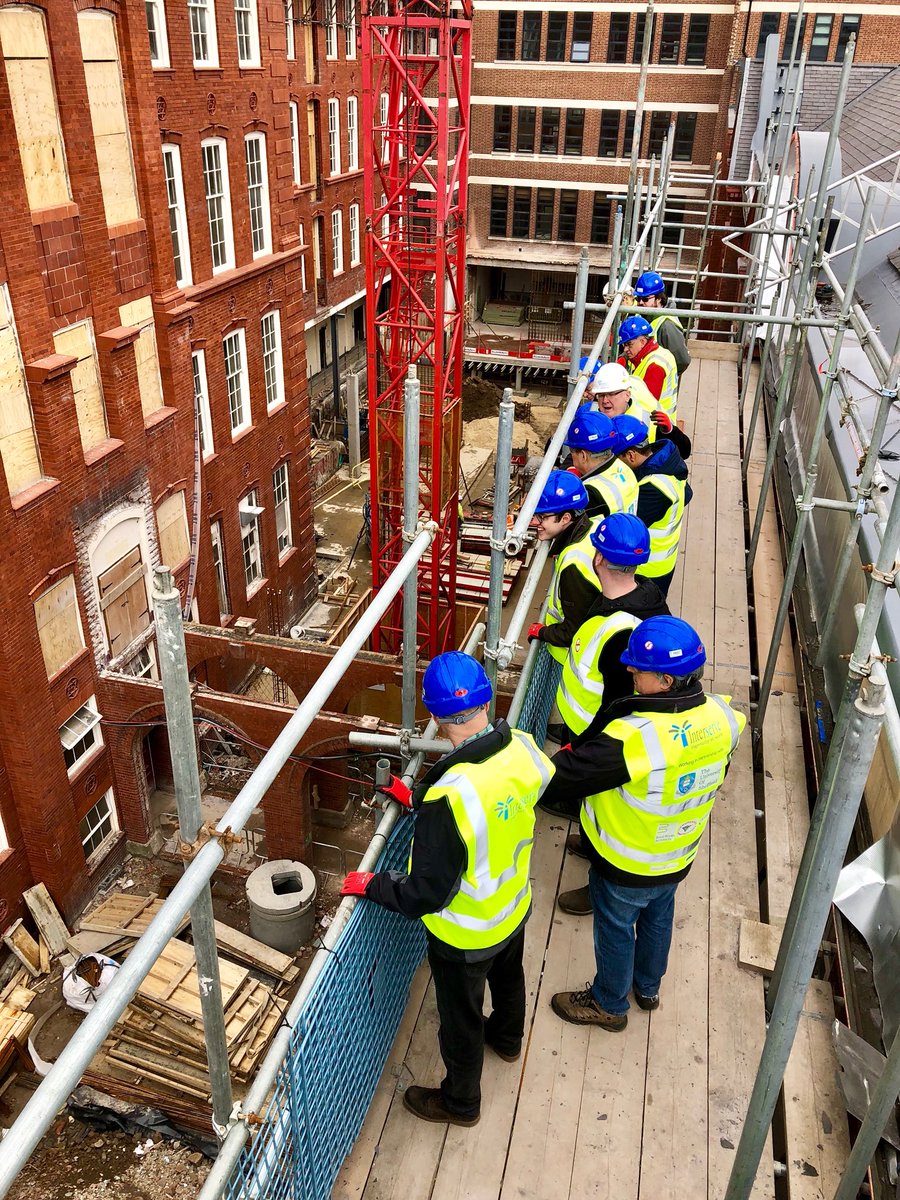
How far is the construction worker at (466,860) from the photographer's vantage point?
150 inches

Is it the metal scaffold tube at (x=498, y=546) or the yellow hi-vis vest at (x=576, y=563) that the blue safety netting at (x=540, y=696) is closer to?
the yellow hi-vis vest at (x=576, y=563)

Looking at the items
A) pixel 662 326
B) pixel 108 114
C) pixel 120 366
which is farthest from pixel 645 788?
pixel 108 114

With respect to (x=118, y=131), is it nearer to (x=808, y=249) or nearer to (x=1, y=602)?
(x=1, y=602)

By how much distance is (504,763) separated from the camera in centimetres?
393

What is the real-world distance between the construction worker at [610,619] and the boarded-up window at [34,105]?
31.6 feet

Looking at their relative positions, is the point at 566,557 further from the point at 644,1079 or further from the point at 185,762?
the point at 185,762

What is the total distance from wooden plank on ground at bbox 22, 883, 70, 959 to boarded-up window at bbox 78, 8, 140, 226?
9.33 meters

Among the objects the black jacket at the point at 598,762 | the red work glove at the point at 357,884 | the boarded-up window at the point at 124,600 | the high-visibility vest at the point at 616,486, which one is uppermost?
the high-visibility vest at the point at 616,486

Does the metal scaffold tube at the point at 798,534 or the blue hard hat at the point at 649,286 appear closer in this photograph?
the metal scaffold tube at the point at 798,534

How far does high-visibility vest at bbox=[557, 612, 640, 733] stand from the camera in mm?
5051

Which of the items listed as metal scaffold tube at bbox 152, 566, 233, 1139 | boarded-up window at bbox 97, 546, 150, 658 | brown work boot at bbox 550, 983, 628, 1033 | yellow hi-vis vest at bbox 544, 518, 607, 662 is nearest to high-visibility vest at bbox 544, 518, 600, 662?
yellow hi-vis vest at bbox 544, 518, 607, 662

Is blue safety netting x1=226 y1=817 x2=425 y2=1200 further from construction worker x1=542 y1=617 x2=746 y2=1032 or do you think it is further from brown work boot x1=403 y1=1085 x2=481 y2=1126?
construction worker x1=542 y1=617 x2=746 y2=1032

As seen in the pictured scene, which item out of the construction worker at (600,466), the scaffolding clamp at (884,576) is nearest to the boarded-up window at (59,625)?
the construction worker at (600,466)

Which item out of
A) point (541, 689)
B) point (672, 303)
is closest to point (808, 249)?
point (672, 303)
